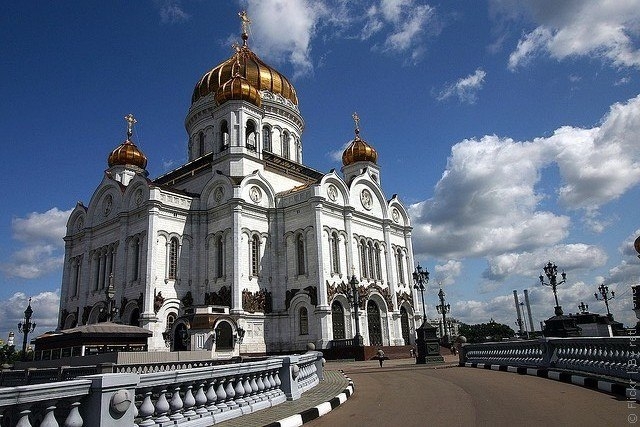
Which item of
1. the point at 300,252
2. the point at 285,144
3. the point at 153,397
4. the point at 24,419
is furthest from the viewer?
the point at 285,144

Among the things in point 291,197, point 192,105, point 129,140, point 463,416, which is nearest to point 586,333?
point 463,416

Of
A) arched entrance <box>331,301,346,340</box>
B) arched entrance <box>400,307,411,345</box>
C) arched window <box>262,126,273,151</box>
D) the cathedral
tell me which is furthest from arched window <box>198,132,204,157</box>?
arched entrance <box>400,307,411,345</box>

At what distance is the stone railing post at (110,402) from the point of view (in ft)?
15.9

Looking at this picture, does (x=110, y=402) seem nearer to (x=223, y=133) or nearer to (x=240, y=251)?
(x=240, y=251)

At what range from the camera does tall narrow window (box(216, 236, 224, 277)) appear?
1312 inches

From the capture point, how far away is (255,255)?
33.8 metres

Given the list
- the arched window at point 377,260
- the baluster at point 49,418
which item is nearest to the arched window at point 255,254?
the arched window at point 377,260

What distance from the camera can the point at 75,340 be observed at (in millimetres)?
21578

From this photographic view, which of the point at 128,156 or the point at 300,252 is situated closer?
the point at 300,252

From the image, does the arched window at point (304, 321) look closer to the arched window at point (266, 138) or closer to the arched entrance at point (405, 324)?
the arched entrance at point (405, 324)

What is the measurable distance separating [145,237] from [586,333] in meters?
26.8

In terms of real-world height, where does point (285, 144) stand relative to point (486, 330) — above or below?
above

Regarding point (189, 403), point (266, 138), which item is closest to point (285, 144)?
point (266, 138)

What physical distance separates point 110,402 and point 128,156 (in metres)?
Result: 40.8
